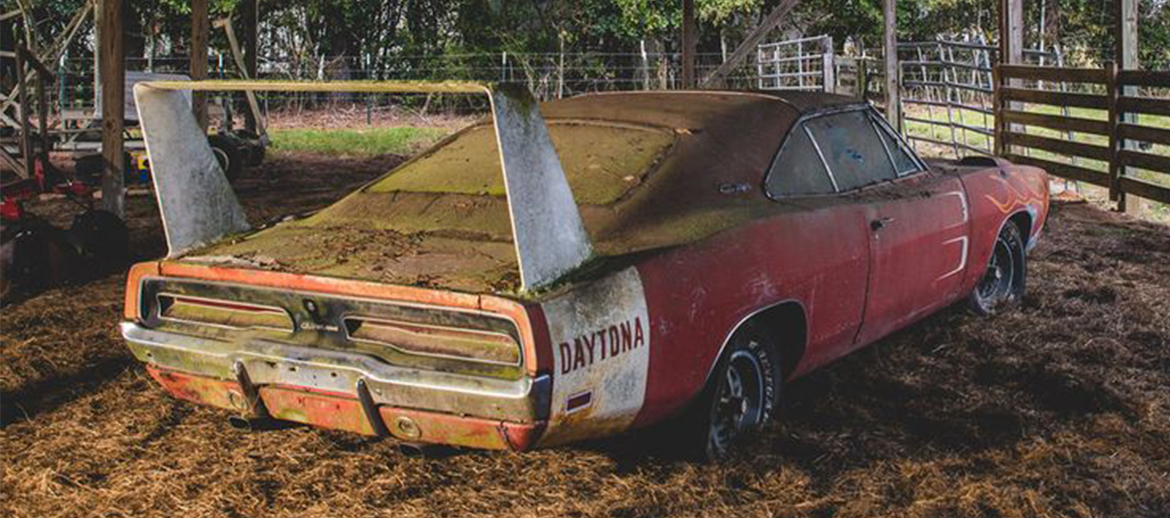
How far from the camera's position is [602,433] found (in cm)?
403

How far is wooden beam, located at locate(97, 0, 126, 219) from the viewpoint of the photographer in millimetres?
9008

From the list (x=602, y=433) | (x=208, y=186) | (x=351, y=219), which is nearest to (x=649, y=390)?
(x=602, y=433)

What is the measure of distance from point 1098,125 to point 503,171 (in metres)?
10.00

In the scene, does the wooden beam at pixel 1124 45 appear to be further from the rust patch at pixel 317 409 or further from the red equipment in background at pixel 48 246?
the rust patch at pixel 317 409

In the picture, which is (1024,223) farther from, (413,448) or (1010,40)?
(1010,40)

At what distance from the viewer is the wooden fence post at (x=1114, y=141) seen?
467 inches

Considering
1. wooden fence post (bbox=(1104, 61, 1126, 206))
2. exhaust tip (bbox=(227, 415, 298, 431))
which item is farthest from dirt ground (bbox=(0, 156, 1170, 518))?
wooden fence post (bbox=(1104, 61, 1126, 206))

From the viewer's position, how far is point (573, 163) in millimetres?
4910

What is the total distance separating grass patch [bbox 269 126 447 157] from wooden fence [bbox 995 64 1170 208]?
28.8 ft

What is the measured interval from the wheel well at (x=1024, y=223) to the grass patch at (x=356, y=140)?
12.9 metres

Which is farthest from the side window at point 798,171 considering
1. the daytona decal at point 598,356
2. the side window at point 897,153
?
the daytona decal at point 598,356

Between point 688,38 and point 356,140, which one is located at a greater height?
point 688,38

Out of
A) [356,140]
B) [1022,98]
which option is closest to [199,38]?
[1022,98]

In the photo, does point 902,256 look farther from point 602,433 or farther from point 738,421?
point 602,433
